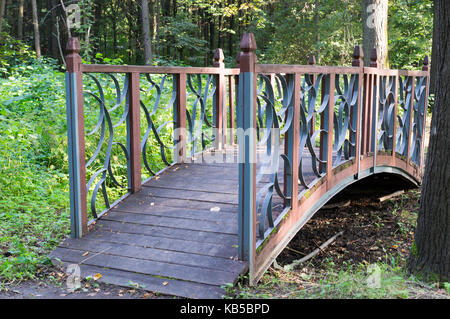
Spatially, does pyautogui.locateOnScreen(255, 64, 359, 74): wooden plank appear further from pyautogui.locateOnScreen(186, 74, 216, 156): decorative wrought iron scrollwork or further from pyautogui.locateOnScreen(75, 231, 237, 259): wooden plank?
pyautogui.locateOnScreen(186, 74, 216, 156): decorative wrought iron scrollwork

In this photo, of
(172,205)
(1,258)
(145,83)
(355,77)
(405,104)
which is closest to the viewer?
(1,258)

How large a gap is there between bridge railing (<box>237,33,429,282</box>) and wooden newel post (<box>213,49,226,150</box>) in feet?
1.89

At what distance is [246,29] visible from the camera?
24172 mm

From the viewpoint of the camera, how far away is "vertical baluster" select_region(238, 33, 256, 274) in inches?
135

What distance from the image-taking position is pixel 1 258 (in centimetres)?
394

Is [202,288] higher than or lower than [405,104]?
lower

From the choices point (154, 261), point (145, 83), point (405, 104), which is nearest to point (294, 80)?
point (154, 261)

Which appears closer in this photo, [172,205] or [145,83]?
[172,205]

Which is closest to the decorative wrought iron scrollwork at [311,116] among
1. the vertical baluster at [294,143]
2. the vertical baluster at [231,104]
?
the vertical baluster at [294,143]

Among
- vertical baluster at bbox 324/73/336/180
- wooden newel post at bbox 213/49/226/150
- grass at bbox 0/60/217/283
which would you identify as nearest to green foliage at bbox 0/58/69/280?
grass at bbox 0/60/217/283

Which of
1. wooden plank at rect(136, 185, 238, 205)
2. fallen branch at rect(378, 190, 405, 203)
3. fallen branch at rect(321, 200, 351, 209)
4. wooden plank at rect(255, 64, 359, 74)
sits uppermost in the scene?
wooden plank at rect(255, 64, 359, 74)
